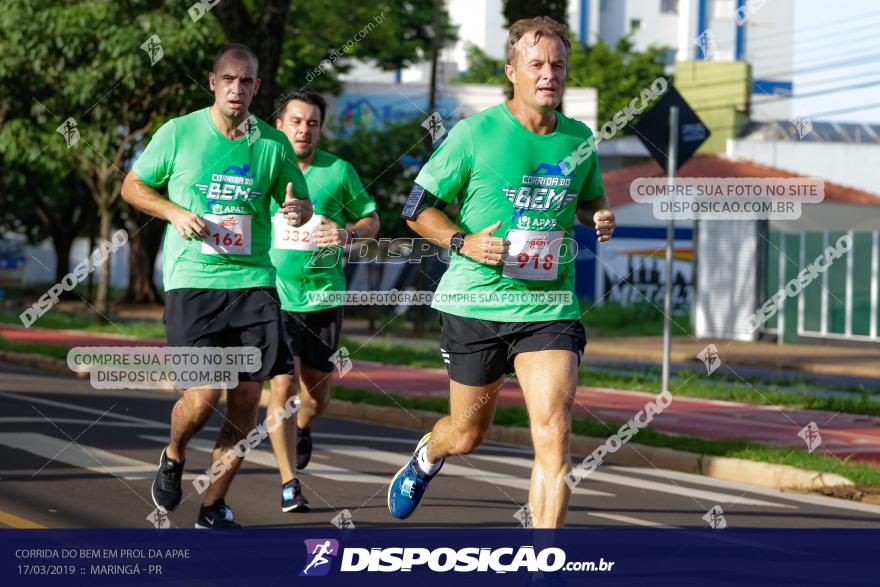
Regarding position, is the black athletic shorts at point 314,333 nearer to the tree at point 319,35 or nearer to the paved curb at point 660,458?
the paved curb at point 660,458

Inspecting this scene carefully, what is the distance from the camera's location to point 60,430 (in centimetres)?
1184

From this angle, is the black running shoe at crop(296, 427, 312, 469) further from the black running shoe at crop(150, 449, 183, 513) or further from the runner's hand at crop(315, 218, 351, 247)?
the black running shoe at crop(150, 449, 183, 513)

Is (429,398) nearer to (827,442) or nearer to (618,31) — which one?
(827,442)

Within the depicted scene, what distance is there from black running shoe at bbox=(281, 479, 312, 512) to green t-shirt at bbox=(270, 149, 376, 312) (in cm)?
124

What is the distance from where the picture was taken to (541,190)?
20.7 ft

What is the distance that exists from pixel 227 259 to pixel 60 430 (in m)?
5.39

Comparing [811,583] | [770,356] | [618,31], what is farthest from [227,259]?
[618,31]

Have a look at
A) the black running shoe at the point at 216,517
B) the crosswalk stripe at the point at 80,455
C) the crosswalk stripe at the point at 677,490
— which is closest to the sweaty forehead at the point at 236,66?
the black running shoe at the point at 216,517

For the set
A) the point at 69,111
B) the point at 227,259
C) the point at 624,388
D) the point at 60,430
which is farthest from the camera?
the point at 69,111

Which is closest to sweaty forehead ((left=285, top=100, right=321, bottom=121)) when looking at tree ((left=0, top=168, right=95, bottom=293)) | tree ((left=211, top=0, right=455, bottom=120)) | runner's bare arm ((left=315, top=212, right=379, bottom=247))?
runner's bare arm ((left=315, top=212, right=379, bottom=247))

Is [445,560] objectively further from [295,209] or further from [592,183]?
[295,209]

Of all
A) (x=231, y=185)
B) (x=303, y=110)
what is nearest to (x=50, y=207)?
(x=303, y=110)

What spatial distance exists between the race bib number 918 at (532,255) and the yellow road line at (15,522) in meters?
2.81

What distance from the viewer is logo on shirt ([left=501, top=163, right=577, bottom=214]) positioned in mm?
6285
